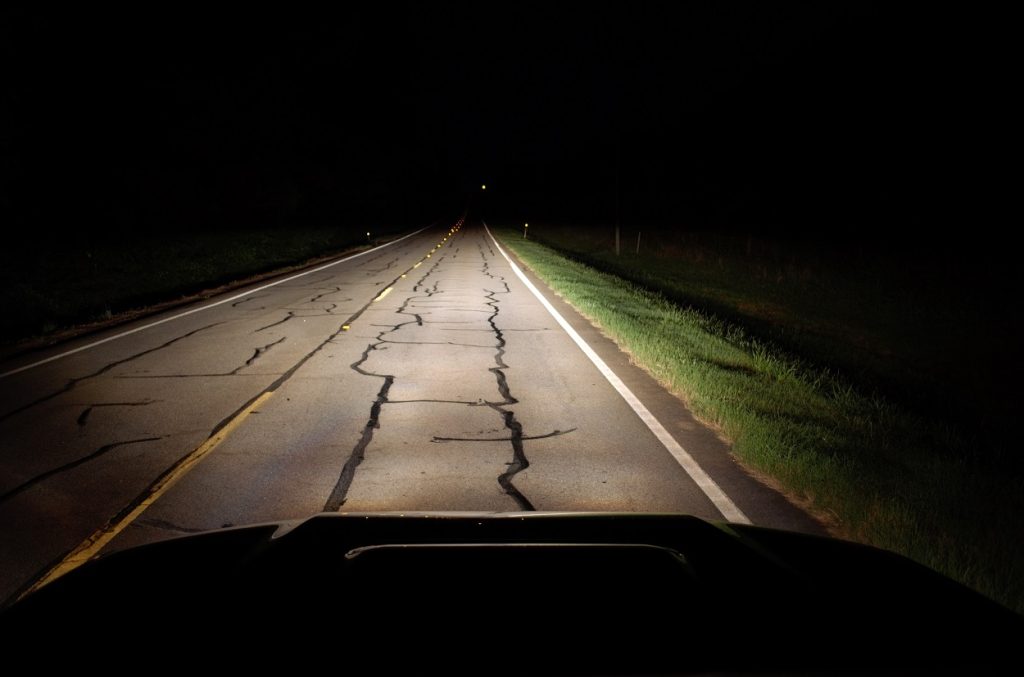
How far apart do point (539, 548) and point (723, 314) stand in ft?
48.4

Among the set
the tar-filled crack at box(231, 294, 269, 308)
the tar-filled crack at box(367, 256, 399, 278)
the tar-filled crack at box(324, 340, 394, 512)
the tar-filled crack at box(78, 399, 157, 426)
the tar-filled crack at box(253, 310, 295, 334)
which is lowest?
the tar-filled crack at box(367, 256, 399, 278)

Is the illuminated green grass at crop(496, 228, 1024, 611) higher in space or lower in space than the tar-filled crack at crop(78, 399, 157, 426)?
higher

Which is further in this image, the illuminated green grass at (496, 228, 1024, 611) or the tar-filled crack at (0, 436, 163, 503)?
the tar-filled crack at (0, 436, 163, 503)

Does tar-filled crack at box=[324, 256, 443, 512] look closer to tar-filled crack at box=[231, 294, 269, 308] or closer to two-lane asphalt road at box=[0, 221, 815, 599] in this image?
two-lane asphalt road at box=[0, 221, 815, 599]

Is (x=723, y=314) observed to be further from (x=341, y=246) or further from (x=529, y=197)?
(x=529, y=197)

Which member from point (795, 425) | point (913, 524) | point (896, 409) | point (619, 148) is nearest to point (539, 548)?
point (913, 524)

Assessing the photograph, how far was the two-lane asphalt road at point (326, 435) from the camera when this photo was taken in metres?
4.22

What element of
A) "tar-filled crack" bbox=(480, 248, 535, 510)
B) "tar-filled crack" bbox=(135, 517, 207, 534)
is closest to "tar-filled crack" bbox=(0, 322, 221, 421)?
"tar-filled crack" bbox=(135, 517, 207, 534)

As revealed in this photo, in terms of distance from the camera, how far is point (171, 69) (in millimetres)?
51250

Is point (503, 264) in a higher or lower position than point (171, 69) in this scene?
lower

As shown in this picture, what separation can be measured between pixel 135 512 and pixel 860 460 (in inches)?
209

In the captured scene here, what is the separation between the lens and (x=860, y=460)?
500 centimetres

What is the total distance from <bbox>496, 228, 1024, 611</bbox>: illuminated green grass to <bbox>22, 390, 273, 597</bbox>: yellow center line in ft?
14.0

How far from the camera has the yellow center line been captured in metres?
3.47
